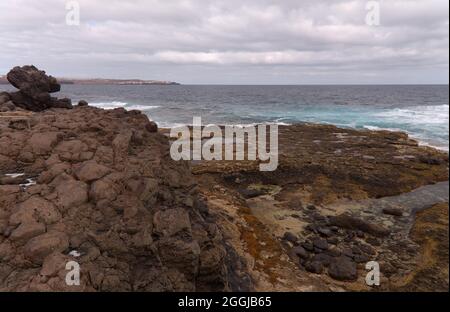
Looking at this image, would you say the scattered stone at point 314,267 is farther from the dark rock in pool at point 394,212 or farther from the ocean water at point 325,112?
the dark rock in pool at point 394,212

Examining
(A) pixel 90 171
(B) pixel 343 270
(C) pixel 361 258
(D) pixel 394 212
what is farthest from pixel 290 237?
(A) pixel 90 171

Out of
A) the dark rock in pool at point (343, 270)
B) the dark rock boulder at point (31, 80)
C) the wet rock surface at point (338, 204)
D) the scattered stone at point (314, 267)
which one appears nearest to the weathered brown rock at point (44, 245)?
the wet rock surface at point (338, 204)

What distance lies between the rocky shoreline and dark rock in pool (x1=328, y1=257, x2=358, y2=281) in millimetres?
33

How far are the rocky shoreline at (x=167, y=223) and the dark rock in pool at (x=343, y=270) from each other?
0.11ft

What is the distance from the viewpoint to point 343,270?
38.1ft

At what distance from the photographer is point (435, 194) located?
17.5 meters

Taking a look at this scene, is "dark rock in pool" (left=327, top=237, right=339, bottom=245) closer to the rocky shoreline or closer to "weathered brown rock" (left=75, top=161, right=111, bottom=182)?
the rocky shoreline

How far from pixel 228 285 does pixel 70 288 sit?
420cm

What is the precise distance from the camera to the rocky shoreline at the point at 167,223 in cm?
812

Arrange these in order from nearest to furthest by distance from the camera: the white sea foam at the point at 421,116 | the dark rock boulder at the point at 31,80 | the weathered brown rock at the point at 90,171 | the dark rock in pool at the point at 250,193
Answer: the weathered brown rock at the point at 90,171, the dark rock in pool at the point at 250,193, the dark rock boulder at the point at 31,80, the white sea foam at the point at 421,116

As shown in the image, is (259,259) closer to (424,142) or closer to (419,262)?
(419,262)

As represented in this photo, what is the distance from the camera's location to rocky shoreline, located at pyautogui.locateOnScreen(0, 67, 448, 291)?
8.12 meters

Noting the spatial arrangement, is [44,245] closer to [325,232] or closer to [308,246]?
[308,246]
